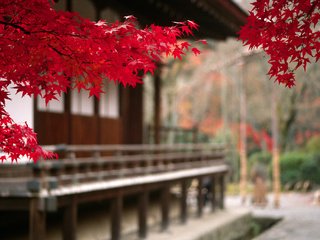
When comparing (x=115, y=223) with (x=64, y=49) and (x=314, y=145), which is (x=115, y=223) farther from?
(x=314, y=145)

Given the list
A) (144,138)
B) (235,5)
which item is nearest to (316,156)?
(144,138)

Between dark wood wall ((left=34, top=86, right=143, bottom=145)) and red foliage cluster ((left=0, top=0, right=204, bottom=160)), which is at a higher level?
red foliage cluster ((left=0, top=0, right=204, bottom=160))

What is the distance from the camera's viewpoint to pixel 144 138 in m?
15.1

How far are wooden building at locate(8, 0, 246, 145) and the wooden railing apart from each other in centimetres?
43

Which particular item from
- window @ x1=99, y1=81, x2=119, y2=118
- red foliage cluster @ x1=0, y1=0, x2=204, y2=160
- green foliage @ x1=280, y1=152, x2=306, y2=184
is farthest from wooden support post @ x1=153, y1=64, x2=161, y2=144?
green foliage @ x1=280, y1=152, x2=306, y2=184

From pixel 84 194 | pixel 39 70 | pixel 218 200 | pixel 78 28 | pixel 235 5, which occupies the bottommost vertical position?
pixel 218 200

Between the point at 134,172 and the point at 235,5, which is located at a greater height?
the point at 235,5

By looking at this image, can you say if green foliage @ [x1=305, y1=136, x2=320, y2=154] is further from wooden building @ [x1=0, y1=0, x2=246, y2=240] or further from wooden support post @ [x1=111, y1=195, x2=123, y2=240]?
wooden support post @ [x1=111, y1=195, x2=123, y2=240]

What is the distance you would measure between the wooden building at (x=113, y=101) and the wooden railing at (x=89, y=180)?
16.7 inches

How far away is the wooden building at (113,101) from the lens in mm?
10008

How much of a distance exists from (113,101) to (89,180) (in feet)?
8.45

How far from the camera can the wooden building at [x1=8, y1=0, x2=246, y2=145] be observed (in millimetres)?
10008

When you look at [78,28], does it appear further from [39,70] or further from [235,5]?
[235,5]

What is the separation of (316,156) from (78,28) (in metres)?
25.4
